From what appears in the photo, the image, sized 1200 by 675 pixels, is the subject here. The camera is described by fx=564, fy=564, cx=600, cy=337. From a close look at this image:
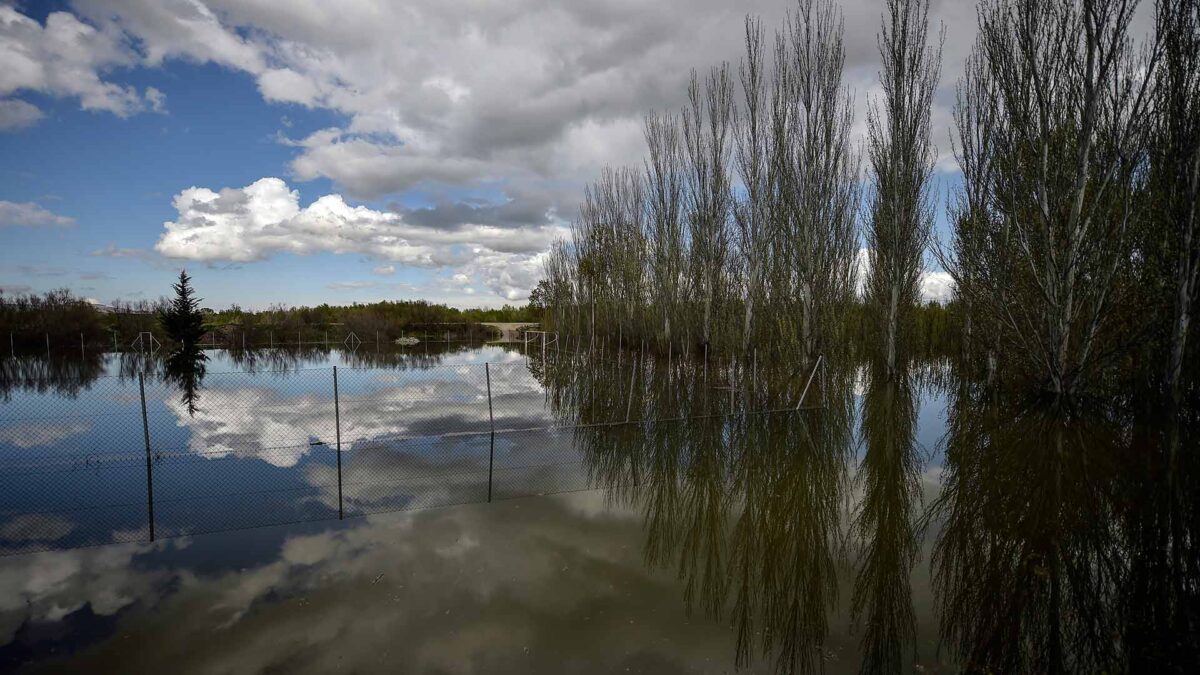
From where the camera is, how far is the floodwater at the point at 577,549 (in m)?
2.90

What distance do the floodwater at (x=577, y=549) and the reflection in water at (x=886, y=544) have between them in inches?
0.8

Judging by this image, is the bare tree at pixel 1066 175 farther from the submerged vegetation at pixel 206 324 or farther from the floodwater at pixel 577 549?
the submerged vegetation at pixel 206 324

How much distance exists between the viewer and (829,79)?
15273 millimetres

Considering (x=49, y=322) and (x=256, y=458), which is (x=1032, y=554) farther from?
(x=49, y=322)

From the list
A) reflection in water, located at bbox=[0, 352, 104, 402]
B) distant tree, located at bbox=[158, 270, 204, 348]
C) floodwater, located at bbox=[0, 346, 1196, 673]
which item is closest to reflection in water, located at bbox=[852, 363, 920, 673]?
floodwater, located at bbox=[0, 346, 1196, 673]

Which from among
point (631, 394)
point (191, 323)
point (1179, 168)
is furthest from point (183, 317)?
point (1179, 168)

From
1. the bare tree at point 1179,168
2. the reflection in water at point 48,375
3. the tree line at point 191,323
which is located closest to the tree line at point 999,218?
the bare tree at point 1179,168

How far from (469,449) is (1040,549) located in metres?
5.75

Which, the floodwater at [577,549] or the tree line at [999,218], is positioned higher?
the tree line at [999,218]

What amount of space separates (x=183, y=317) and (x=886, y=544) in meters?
32.2

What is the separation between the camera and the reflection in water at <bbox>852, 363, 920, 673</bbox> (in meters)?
2.94

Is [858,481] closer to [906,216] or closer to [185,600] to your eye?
[185,600]

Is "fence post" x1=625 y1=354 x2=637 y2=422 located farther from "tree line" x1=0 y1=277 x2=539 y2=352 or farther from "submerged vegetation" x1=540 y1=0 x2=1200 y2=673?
"tree line" x1=0 y1=277 x2=539 y2=352

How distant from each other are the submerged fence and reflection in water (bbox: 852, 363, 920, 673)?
252cm
